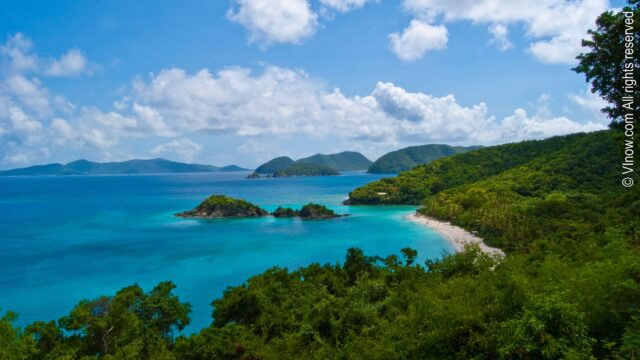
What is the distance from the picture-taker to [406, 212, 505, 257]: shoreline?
54125 millimetres

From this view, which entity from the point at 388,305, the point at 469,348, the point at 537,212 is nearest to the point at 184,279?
the point at 388,305

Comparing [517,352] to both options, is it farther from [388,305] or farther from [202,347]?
[202,347]

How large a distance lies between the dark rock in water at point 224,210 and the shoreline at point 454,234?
37444 mm

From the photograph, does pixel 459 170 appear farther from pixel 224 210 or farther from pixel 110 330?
pixel 110 330

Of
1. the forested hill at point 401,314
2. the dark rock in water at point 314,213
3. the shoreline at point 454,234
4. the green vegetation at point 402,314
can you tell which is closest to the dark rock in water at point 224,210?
the dark rock in water at point 314,213

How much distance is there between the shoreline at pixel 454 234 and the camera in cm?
5412

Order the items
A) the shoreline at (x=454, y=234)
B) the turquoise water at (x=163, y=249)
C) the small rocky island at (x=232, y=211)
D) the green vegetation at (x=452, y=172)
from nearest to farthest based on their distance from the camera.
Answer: the turquoise water at (x=163, y=249), the shoreline at (x=454, y=234), the small rocky island at (x=232, y=211), the green vegetation at (x=452, y=172)

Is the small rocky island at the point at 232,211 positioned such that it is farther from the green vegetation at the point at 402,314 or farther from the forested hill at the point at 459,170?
the green vegetation at the point at 402,314

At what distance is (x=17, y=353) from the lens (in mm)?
14578

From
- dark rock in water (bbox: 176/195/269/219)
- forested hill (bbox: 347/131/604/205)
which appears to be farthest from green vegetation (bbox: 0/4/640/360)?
forested hill (bbox: 347/131/604/205)

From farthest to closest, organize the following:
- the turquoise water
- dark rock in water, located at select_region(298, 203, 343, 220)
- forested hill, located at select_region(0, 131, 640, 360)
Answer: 1. dark rock in water, located at select_region(298, 203, 343, 220)
2. the turquoise water
3. forested hill, located at select_region(0, 131, 640, 360)

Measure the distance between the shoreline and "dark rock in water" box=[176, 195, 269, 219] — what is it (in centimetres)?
3744

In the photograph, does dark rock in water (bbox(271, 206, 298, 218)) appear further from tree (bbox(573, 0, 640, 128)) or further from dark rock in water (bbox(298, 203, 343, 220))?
tree (bbox(573, 0, 640, 128))

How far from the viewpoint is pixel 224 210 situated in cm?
9356
